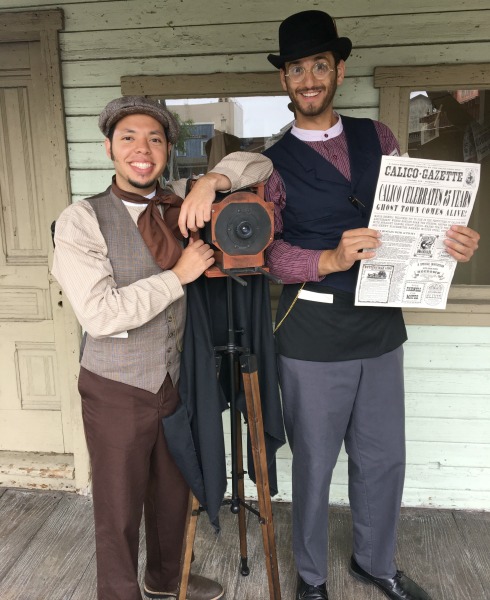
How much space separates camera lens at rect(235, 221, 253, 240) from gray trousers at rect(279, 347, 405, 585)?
63 cm

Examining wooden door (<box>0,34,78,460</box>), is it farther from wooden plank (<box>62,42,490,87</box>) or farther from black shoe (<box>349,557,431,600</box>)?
black shoe (<box>349,557,431,600</box>)

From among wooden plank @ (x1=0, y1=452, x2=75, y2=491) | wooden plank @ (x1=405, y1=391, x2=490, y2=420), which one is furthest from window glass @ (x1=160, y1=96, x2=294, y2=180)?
wooden plank @ (x1=0, y1=452, x2=75, y2=491)

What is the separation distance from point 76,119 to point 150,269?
52.2 inches

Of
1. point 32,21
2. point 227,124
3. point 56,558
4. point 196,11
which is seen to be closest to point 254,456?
point 56,558

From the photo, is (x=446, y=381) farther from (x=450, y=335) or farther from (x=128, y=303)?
(x=128, y=303)

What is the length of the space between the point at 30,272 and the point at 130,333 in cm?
137

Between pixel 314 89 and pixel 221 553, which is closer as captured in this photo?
pixel 314 89

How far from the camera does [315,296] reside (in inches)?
82.6

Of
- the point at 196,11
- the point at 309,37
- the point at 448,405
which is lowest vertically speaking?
the point at 448,405

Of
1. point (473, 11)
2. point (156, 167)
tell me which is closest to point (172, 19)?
point (156, 167)

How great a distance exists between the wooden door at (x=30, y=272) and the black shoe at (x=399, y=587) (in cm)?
178

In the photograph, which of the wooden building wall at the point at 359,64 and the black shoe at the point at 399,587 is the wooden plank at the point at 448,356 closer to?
the wooden building wall at the point at 359,64

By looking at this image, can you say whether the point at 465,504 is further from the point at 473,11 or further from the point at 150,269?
the point at 473,11

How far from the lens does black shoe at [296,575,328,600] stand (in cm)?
225
